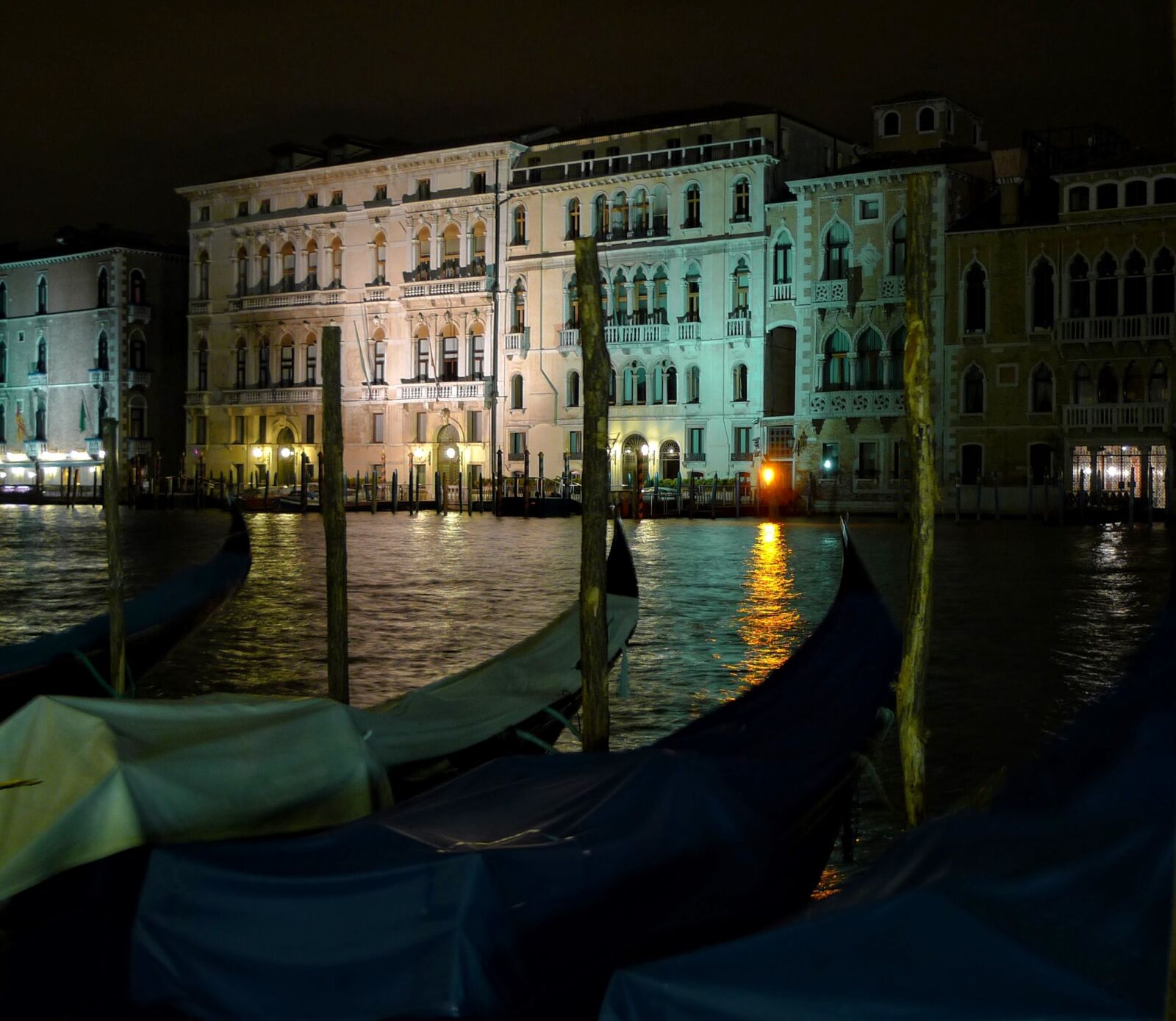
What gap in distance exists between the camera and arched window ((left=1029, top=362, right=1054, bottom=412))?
32.2 m

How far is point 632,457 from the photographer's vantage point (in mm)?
38625

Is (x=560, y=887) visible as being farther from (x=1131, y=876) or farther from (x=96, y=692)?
(x=96, y=692)

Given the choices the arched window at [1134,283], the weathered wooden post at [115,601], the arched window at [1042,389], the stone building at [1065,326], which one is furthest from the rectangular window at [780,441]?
the weathered wooden post at [115,601]

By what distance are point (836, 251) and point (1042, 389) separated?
19.9 feet

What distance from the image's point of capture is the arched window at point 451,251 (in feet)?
136

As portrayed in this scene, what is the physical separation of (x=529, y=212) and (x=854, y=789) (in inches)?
1413

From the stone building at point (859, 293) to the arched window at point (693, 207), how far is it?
2032mm

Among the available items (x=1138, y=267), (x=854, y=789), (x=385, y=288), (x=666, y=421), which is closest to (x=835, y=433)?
(x=666, y=421)

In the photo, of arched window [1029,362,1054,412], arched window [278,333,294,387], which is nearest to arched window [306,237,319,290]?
arched window [278,333,294,387]

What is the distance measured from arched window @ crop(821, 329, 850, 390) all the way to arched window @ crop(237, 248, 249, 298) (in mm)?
20161

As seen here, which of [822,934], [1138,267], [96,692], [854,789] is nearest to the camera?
[822,934]

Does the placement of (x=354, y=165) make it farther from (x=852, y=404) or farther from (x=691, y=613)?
(x=691, y=613)

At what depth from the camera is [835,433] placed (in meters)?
34.9

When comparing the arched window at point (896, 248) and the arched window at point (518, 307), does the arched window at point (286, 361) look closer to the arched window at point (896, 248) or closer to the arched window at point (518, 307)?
the arched window at point (518, 307)
